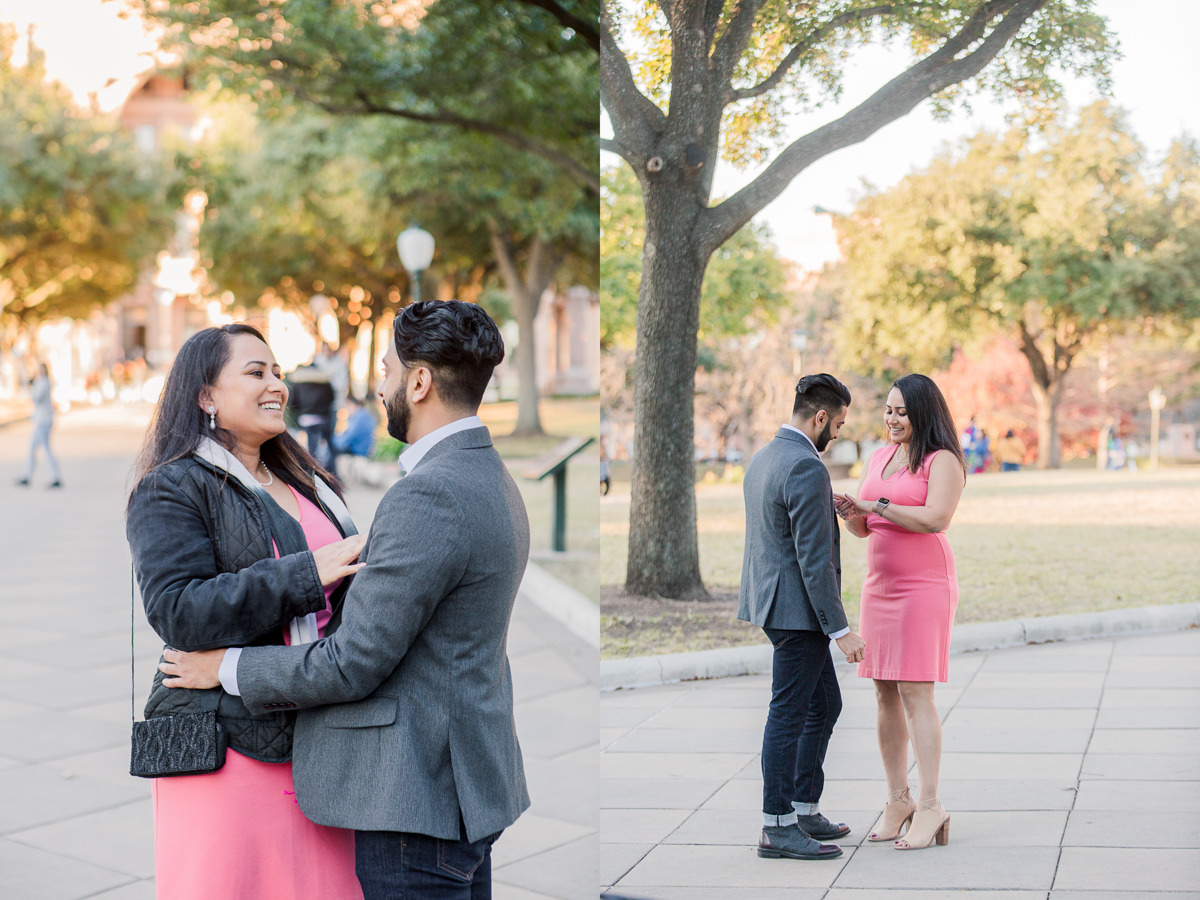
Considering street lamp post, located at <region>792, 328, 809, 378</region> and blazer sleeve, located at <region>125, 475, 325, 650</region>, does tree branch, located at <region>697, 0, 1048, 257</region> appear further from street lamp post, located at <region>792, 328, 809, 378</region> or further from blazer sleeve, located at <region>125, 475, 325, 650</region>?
blazer sleeve, located at <region>125, 475, 325, 650</region>

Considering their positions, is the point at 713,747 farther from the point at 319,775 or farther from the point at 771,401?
the point at 319,775

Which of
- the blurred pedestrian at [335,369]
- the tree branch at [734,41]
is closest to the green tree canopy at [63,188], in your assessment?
the blurred pedestrian at [335,369]

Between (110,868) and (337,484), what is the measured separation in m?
2.40

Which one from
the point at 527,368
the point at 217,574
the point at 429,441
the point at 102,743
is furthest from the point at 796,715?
the point at 527,368

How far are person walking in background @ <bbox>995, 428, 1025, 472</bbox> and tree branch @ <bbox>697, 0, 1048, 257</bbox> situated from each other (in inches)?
35.3

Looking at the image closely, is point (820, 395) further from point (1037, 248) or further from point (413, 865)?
point (413, 865)

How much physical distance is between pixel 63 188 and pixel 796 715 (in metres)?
34.7

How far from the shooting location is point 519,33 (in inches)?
571

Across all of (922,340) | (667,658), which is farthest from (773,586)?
(922,340)

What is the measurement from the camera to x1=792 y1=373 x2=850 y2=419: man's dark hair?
3238 millimetres

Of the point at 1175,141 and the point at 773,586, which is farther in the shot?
the point at 773,586

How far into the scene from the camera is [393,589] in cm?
210

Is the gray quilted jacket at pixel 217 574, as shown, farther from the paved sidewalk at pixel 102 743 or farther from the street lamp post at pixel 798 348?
the street lamp post at pixel 798 348

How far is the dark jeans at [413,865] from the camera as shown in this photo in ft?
7.34
